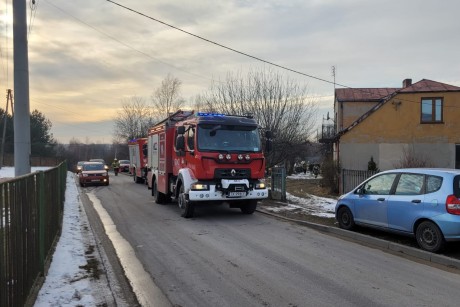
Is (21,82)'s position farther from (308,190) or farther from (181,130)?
(308,190)

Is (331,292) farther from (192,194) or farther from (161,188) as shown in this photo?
(161,188)

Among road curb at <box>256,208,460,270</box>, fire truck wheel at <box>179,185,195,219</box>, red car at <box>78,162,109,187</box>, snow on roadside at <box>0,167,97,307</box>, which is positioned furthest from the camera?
red car at <box>78,162,109,187</box>

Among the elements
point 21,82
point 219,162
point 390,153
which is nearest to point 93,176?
point 219,162

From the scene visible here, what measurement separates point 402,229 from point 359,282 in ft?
9.17

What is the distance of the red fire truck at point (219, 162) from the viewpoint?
12.0 meters

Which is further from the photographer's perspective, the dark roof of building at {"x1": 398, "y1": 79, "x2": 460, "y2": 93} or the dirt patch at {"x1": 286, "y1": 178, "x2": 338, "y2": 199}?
the dark roof of building at {"x1": 398, "y1": 79, "x2": 460, "y2": 93}

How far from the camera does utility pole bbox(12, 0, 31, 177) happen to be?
381 inches

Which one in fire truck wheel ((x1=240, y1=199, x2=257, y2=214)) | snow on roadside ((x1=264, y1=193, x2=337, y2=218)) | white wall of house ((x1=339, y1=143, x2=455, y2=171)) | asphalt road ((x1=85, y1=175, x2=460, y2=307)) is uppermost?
white wall of house ((x1=339, y1=143, x2=455, y2=171))

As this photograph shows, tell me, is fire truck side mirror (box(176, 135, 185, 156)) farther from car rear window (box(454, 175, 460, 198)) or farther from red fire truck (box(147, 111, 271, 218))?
car rear window (box(454, 175, 460, 198))

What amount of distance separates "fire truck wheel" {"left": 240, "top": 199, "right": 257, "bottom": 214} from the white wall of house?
1316 centimetres

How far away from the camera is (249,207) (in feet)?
43.4

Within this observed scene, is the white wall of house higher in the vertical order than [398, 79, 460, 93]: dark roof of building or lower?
lower

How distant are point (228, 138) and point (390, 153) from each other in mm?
16425

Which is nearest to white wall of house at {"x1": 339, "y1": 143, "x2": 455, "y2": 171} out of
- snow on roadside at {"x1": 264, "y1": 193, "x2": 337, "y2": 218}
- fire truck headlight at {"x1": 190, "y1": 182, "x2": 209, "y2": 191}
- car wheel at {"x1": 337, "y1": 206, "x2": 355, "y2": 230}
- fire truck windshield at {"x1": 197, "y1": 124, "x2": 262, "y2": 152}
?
snow on roadside at {"x1": 264, "y1": 193, "x2": 337, "y2": 218}
